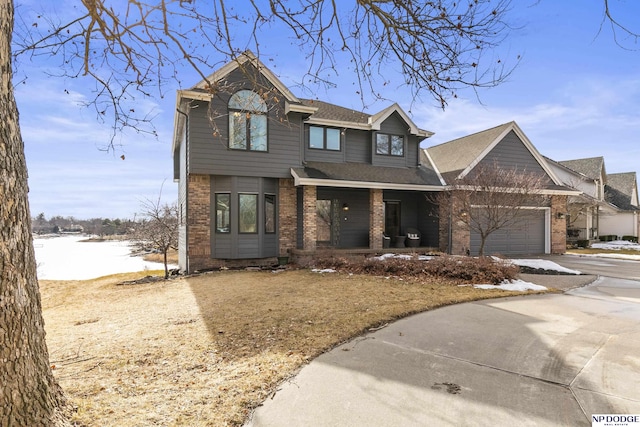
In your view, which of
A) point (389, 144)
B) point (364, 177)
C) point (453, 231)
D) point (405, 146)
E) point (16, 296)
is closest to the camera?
point (16, 296)

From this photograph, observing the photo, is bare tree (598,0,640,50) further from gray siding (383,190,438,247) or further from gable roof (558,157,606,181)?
gable roof (558,157,606,181)

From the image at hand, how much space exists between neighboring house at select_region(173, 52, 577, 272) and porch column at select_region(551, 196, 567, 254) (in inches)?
2.0

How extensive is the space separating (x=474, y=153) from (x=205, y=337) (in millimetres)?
15637

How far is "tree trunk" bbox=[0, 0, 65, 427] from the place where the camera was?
2.21m

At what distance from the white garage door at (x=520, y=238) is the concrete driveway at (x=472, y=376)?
10982 mm

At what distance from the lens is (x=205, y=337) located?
16.9 ft

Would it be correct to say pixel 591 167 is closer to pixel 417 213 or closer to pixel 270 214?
pixel 417 213

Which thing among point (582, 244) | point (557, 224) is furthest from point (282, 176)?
point (582, 244)

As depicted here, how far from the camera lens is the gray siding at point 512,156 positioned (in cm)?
1672

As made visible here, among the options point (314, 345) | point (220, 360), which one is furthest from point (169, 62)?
point (314, 345)

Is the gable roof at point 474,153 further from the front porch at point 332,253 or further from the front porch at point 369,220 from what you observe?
the front porch at point 332,253

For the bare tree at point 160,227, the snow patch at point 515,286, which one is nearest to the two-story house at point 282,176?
the bare tree at point 160,227

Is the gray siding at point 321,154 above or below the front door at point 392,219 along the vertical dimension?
above

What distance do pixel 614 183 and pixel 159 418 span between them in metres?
39.1
